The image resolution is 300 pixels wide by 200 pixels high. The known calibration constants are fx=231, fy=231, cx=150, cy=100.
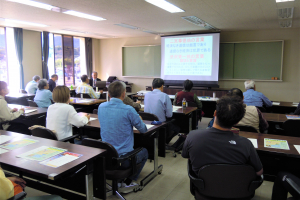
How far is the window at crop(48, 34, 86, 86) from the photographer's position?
8.96 m

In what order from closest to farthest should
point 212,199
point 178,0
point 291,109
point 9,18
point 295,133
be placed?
1. point 212,199
2. point 295,133
3. point 178,0
4. point 291,109
5. point 9,18

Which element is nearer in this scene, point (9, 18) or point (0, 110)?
point (0, 110)

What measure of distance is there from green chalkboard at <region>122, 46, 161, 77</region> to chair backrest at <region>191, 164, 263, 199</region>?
8095 mm

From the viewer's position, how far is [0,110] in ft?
10.9

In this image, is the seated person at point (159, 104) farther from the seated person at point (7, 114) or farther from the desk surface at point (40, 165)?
the seated person at point (7, 114)

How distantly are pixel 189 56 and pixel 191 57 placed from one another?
0.28 ft

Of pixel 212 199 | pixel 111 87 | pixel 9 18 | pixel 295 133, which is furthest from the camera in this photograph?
pixel 9 18

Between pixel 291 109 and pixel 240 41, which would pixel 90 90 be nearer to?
pixel 291 109

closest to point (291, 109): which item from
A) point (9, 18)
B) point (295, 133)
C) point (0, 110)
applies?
Result: point (295, 133)

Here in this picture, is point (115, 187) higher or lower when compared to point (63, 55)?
lower

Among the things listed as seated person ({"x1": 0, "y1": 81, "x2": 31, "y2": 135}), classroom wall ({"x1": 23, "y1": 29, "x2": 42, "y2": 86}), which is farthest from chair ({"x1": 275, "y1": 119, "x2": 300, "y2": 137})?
classroom wall ({"x1": 23, "y1": 29, "x2": 42, "y2": 86})

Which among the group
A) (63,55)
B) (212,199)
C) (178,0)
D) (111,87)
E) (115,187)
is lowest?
(115,187)

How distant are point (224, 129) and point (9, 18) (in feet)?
21.2

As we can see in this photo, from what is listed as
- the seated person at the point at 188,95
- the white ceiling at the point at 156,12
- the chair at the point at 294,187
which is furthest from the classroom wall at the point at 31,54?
the chair at the point at 294,187
